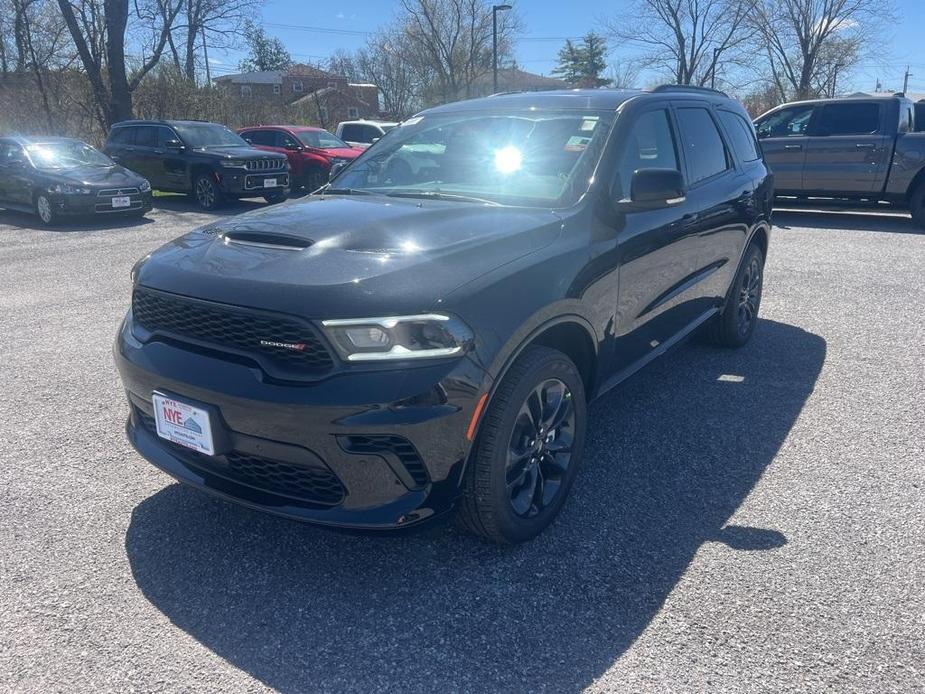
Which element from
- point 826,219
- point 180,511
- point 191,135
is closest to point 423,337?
point 180,511

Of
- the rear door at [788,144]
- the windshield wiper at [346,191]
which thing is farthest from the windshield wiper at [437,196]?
the rear door at [788,144]

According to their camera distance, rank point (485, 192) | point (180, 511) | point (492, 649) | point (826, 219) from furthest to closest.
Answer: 1. point (826, 219)
2. point (485, 192)
3. point (180, 511)
4. point (492, 649)

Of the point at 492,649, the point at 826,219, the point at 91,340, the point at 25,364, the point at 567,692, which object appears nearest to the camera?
the point at 567,692

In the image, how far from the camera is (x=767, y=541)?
9.78 ft

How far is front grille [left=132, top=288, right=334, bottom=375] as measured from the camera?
2.43m

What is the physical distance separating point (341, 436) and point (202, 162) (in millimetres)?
13407

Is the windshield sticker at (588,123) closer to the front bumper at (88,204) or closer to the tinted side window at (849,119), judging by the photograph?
the tinted side window at (849,119)

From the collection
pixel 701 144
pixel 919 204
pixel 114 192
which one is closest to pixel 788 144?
pixel 919 204

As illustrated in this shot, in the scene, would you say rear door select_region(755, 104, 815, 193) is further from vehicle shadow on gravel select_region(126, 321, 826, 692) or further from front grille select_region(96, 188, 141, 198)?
front grille select_region(96, 188, 141, 198)

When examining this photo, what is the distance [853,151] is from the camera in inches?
451

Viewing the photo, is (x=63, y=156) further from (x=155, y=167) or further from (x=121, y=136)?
(x=121, y=136)

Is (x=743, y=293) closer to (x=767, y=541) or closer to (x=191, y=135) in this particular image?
(x=767, y=541)

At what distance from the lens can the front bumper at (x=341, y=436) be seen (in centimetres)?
237

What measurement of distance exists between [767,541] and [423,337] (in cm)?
169
